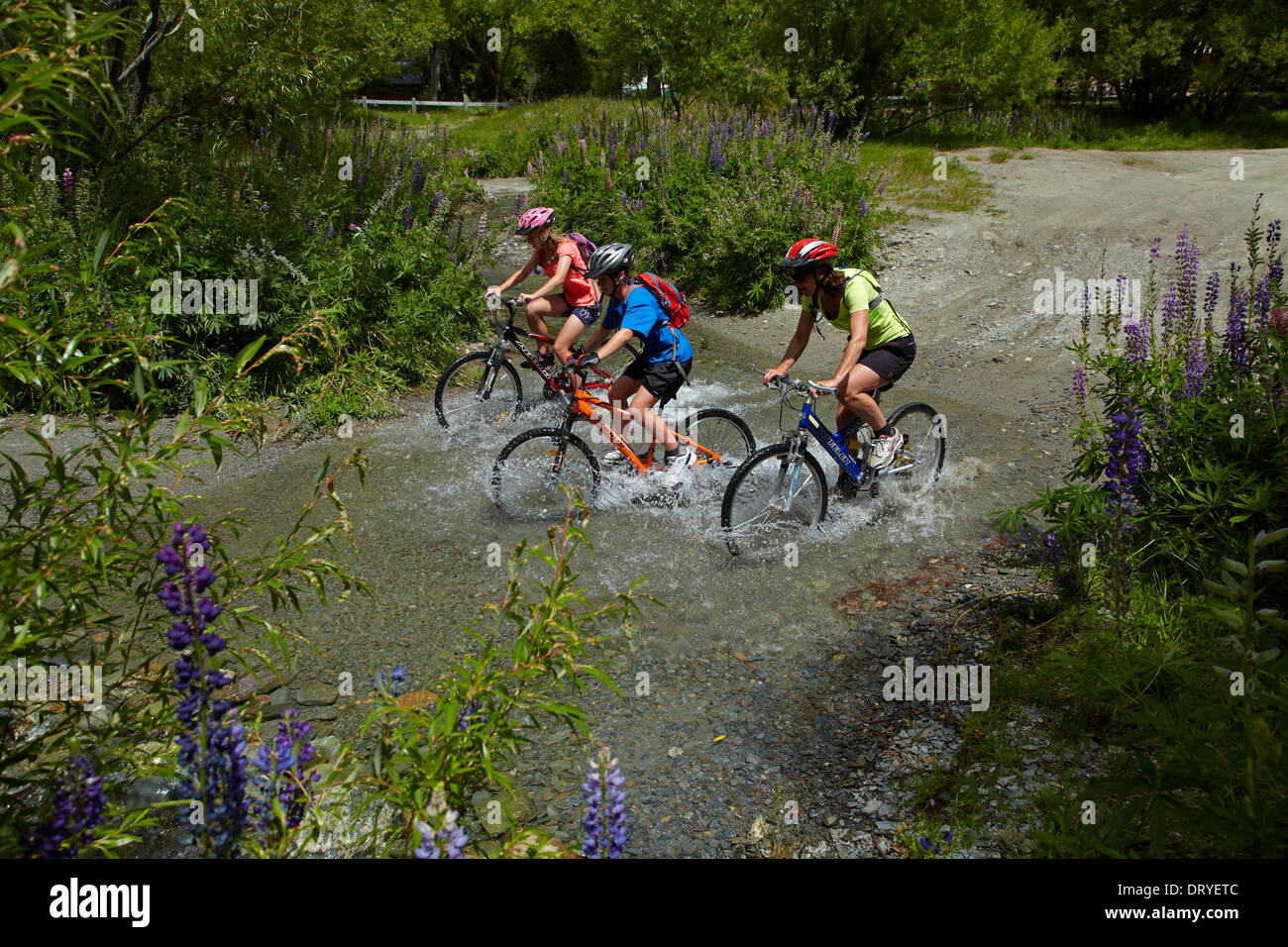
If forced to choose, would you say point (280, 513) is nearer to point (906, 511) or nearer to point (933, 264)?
point (906, 511)

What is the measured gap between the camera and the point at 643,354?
7223 millimetres

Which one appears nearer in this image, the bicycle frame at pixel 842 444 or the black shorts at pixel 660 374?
the bicycle frame at pixel 842 444

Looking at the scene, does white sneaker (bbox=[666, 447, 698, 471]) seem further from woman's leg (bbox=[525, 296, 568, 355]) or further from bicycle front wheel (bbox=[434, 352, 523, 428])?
bicycle front wheel (bbox=[434, 352, 523, 428])

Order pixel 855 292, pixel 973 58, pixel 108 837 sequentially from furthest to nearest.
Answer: pixel 973 58
pixel 855 292
pixel 108 837

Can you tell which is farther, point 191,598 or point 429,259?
point 429,259

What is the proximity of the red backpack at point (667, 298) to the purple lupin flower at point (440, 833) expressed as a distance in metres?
5.32

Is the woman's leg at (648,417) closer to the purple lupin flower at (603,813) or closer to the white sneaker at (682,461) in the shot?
the white sneaker at (682,461)

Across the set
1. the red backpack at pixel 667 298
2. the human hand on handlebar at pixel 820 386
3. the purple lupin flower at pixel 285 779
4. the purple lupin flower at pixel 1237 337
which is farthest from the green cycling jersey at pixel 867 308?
the purple lupin flower at pixel 285 779

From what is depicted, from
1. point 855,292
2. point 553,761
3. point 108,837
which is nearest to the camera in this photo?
point 108,837

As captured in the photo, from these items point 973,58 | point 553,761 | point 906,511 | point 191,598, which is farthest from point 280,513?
point 973,58

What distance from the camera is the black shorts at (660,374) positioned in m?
7.24

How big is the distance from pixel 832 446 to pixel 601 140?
11593 millimetres

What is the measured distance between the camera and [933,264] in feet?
43.2

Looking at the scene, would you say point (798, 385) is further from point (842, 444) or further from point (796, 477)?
point (842, 444)
